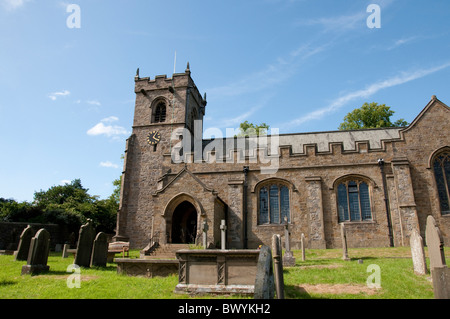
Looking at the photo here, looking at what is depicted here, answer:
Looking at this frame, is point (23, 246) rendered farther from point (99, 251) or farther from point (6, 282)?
point (6, 282)

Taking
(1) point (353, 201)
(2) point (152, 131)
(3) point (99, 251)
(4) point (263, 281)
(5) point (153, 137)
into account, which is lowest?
(4) point (263, 281)

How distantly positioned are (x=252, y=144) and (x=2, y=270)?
59.9ft

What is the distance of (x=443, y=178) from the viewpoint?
18.9 meters

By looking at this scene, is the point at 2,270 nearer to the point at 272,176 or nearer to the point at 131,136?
the point at 272,176

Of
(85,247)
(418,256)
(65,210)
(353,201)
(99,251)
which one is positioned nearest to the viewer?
(418,256)

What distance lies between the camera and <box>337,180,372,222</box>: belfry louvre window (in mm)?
19609

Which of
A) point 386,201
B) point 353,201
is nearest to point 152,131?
point 353,201

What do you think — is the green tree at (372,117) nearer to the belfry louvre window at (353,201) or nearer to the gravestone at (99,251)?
the belfry louvre window at (353,201)

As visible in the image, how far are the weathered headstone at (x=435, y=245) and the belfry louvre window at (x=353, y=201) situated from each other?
Answer: 12027 millimetres

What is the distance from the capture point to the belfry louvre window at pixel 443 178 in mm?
18516

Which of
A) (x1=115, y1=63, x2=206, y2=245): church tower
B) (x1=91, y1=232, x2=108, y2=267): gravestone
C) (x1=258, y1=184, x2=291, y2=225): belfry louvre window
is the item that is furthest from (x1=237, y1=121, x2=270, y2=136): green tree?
(x1=91, y1=232, x2=108, y2=267): gravestone

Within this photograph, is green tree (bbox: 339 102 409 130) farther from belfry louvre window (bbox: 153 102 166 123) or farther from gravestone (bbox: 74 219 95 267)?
gravestone (bbox: 74 219 95 267)

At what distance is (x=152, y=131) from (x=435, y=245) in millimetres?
22954
